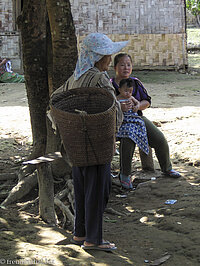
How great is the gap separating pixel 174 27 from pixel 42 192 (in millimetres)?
12366

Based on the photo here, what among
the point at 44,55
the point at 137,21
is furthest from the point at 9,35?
the point at 44,55

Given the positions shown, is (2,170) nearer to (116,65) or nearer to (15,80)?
(116,65)

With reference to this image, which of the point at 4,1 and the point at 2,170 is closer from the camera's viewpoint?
the point at 2,170

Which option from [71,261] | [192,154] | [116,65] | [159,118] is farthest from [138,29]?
[71,261]

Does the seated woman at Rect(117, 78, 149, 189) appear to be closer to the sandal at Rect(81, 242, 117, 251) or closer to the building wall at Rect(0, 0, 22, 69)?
the sandal at Rect(81, 242, 117, 251)

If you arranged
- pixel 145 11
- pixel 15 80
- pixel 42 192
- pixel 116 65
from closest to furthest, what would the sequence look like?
pixel 42 192 < pixel 116 65 < pixel 15 80 < pixel 145 11

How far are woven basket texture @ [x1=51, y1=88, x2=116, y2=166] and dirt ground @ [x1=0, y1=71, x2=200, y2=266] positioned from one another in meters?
0.79

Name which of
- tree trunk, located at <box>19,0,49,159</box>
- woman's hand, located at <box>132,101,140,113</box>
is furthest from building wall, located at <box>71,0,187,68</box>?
woman's hand, located at <box>132,101,140,113</box>

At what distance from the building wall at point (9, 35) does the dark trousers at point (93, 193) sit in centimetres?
1259

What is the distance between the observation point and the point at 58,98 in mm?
3869

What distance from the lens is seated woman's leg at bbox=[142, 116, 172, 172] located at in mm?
5953

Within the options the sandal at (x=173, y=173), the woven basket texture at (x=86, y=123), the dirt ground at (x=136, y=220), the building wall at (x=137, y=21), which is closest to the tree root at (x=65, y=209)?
the dirt ground at (x=136, y=220)

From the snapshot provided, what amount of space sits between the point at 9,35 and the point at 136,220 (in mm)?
12163

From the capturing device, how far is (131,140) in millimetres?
5773
